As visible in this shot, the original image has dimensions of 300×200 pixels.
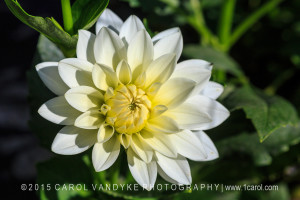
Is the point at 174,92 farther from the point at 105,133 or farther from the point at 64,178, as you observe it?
the point at 64,178

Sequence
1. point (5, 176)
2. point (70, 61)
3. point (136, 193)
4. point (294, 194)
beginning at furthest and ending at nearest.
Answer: point (294, 194), point (5, 176), point (136, 193), point (70, 61)

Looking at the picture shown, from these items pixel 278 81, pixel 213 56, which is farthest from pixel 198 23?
pixel 278 81

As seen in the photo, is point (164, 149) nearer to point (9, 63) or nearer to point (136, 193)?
point (136, 193)

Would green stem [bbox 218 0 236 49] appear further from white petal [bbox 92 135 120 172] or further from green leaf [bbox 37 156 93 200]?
white petal [bbox 92 135 120 172]

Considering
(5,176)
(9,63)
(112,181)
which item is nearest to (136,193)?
(112,181)

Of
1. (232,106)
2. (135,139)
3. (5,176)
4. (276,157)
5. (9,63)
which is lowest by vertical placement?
(5,176)

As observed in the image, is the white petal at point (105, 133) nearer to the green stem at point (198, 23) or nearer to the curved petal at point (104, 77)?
the curved petal at point (104, 77)

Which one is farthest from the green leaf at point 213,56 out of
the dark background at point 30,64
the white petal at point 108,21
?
the white petal at point 108,21

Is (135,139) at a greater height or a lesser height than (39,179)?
greater
